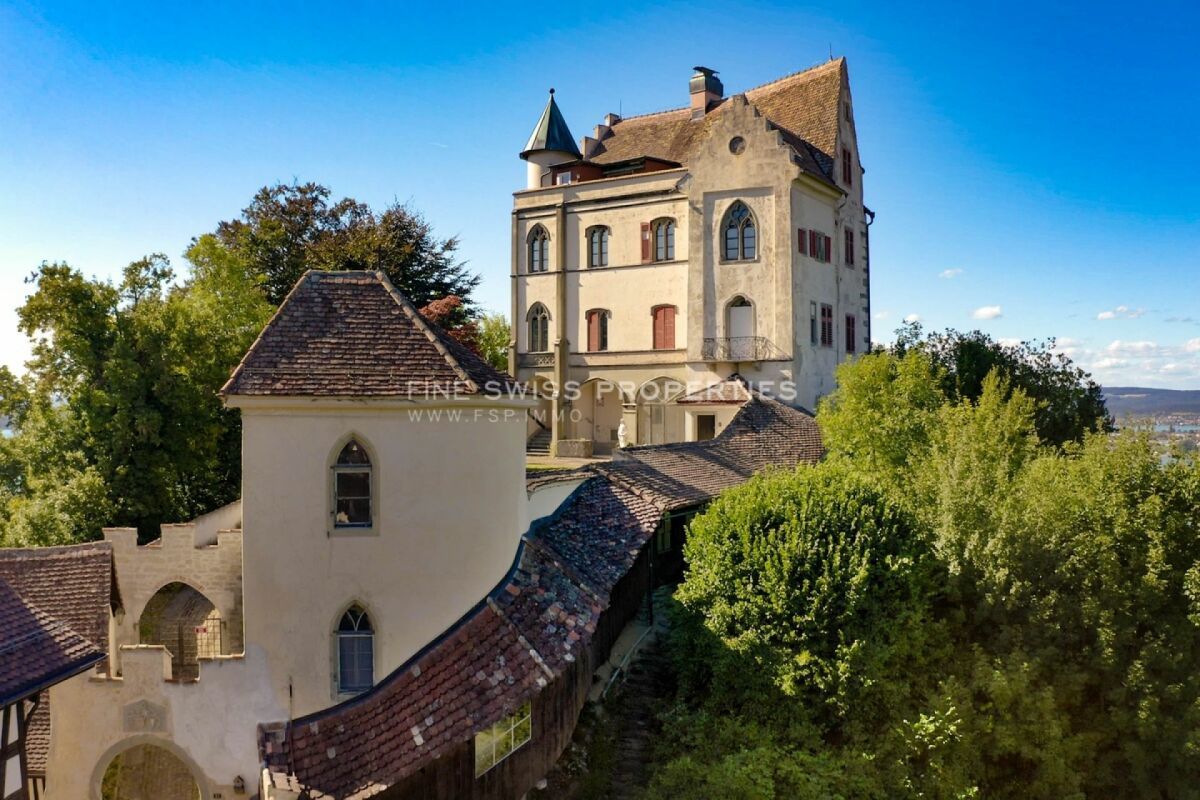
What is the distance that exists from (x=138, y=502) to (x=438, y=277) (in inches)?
820

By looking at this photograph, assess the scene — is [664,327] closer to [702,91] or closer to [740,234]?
[740,234]

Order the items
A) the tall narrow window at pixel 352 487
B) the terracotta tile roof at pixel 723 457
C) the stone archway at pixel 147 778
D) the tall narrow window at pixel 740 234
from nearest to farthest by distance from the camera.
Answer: the tall narrow window at pixel 352 487
the stone archway at pixel 147 778
the terracotta tile roof at pixel 723 457
the tall narrow window at pixel 740 234

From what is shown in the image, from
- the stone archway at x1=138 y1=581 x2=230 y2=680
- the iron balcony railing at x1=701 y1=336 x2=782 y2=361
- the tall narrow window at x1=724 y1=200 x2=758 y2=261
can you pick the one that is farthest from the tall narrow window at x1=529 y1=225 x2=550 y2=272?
the stone archway at x1=138 y1=581 x2=230 y2=680

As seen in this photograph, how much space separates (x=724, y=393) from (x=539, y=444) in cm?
917

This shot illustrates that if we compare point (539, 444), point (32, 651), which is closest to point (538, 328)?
point (539, 444)

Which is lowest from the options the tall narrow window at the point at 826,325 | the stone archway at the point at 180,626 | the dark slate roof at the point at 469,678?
the stone archway at the point at 180,626

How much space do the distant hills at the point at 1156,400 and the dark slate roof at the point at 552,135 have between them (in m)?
26.0

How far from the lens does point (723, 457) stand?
2733 centimetres

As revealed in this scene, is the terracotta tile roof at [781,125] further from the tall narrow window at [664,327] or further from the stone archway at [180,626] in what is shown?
the stone archway at [180,626]

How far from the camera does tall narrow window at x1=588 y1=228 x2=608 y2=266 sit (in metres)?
40.3

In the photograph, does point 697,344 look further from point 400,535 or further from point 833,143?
point 400,535

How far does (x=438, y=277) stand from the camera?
146 ft

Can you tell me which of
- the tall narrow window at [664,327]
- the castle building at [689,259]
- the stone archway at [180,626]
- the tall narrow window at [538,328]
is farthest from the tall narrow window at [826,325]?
the stone archway at [180,626]

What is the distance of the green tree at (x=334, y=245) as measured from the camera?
41062mm
